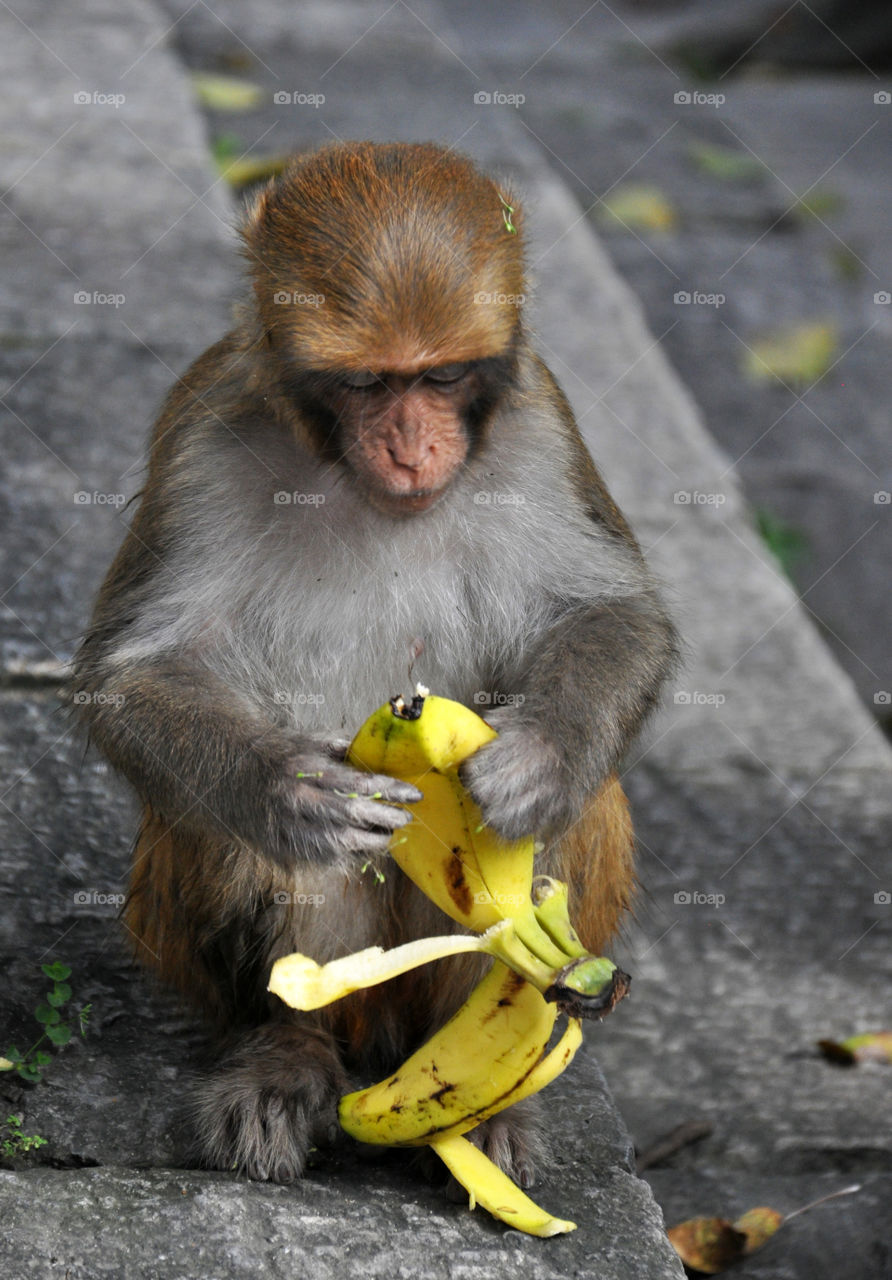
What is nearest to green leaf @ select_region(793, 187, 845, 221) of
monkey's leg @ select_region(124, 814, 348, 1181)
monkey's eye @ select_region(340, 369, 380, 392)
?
monkey's eye @ select_region(340, 369, 380, 392)

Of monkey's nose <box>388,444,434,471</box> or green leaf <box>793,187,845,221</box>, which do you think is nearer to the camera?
monkey's nose <box>388,444,434,471</box>

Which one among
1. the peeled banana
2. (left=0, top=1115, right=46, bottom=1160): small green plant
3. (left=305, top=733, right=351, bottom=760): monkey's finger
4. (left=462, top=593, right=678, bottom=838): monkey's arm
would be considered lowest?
(left=0, top=1115, right=46, bottom=1160): small green plant

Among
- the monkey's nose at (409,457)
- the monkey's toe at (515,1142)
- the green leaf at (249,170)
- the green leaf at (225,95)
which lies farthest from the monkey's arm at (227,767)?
the green leaf at (225,95)

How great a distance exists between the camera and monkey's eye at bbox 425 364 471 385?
3.06 metres

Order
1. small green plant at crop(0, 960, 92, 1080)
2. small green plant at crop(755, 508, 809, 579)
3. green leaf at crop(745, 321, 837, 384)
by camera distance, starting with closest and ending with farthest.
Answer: small green plant at crop(0, 960, 92, 1080)
small green plant at crop(755, 508, 809, 579)
green leaf at crop(745, 321, 837, 384)

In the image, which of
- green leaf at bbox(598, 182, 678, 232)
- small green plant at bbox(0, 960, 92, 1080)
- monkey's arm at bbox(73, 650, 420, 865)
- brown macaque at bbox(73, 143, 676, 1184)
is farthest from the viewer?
green leaf at bbox(598, 182, 678, 232)

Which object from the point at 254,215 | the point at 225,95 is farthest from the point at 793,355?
the point at 254,215

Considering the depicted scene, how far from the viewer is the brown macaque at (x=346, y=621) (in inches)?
120

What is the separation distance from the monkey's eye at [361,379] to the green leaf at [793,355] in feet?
18.1

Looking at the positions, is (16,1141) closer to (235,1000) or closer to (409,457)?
(235,1000)

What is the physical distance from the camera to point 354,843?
2.92 metres

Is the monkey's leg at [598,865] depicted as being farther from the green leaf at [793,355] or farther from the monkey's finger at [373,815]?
the green leaf at [793,355]

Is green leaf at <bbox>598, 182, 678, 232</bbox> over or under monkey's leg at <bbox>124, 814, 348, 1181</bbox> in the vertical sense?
over

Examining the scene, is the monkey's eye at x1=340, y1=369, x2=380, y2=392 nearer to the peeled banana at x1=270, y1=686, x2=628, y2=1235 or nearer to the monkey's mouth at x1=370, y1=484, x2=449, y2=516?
the monkey's mouth at x1=370, y1=484, x2=449, y2=516
